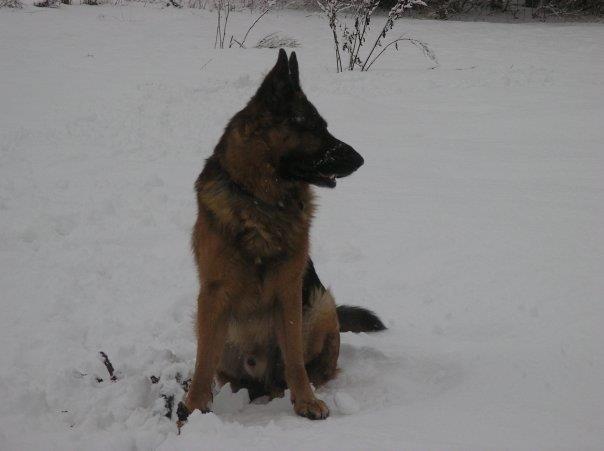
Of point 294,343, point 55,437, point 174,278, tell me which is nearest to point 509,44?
point 174,278

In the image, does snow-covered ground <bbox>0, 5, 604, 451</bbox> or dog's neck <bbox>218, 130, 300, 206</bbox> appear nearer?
snow-covered ground <bbox>0, 5, 604, 451</bbox>

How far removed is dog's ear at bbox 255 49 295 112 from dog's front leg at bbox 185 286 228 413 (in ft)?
3.08

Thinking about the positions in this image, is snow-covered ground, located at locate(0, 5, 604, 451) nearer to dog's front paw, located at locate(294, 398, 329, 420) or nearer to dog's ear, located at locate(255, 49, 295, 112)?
dog's front paw, located at locate(294, 398, 329, 420)

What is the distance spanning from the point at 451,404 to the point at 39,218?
4039 mm

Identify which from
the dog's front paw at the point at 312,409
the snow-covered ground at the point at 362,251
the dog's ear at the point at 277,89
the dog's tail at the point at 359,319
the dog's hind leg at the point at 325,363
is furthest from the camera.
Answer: the dog's tail at the point at 359,319

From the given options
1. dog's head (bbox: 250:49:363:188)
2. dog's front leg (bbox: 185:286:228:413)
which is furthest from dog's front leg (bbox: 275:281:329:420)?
dog's head (bbox: 250:49:363:188)

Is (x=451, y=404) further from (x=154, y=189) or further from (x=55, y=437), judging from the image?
(x=154, y=189)

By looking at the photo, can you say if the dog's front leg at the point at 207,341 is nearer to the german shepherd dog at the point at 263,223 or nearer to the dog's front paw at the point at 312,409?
the german shepherd dog at the point at 263,223

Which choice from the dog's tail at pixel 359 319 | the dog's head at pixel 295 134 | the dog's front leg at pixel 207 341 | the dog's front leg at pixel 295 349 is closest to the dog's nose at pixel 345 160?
the dog's head at pixel 295 134

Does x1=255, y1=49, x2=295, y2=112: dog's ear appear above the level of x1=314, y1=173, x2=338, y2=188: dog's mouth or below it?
above

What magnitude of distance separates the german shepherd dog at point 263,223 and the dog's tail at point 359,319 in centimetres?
68

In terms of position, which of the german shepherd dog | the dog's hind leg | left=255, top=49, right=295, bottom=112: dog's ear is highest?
left=255, top=49, right=295, bottom=112: dog's ear

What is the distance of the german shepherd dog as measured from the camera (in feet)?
8.76

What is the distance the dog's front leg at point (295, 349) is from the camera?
2.76m
